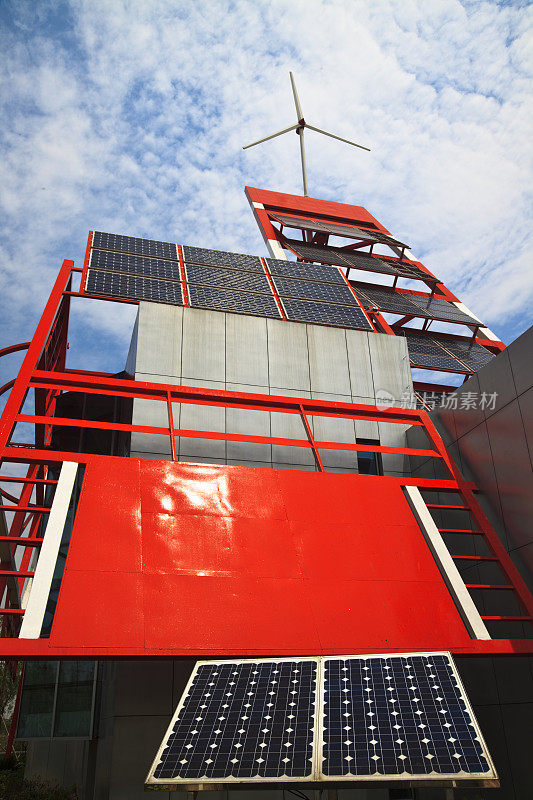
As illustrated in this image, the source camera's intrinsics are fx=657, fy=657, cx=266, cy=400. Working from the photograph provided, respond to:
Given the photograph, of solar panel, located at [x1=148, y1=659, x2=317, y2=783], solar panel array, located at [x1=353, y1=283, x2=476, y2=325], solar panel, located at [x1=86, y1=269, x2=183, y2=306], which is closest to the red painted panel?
solar panel, located at [x1=148, y1=659, x2=317, y2=783]

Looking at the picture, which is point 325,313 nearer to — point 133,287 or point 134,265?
point 133,287

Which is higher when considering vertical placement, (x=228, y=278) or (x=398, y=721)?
(x=228, y=278)

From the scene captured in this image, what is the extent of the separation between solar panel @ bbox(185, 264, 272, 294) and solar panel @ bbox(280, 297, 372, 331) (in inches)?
45.1

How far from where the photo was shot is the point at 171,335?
1755 centimetres

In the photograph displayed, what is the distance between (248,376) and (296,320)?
2510 millimetres

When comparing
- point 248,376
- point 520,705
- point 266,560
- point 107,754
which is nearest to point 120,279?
point 248,376

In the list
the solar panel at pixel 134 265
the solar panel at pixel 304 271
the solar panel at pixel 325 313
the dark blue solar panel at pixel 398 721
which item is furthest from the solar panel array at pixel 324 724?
the solar panel at pixel 304 271

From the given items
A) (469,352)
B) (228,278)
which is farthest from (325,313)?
(469,352)

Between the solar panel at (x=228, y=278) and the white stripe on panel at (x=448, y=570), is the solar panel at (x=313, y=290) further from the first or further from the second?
the white stripe on panel at (x=448, y=570)

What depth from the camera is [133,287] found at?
1850 cm

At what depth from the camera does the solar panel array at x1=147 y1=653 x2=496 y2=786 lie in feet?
18.9

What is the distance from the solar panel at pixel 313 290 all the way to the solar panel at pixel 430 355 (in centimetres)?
329

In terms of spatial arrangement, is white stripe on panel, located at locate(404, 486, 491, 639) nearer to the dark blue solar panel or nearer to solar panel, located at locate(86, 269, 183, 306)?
the dark blue solar panel

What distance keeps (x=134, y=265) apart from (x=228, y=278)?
2.97 m
